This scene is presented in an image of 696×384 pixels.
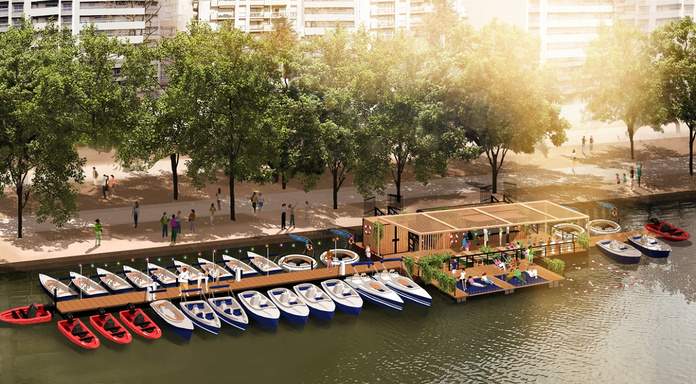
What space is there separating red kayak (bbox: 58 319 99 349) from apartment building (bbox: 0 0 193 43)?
13213 centimetres

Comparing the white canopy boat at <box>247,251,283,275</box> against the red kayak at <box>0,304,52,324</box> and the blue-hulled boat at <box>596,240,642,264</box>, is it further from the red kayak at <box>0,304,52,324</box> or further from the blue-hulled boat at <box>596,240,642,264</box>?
the blue-hulled boat at <box>596,240,642,264</box>

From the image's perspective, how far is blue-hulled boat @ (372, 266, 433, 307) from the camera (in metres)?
63.1

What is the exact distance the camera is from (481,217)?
76.5 metres

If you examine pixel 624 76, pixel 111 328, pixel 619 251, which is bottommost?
pixel 111 328

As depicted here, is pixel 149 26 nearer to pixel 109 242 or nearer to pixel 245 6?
pixel 245 6

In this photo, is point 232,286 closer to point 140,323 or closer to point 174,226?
point 140,323

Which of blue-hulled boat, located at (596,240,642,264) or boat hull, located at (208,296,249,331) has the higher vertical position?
blue-hulled boat, located at (596,240,642,264)

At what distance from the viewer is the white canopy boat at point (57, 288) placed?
6328 centimetres

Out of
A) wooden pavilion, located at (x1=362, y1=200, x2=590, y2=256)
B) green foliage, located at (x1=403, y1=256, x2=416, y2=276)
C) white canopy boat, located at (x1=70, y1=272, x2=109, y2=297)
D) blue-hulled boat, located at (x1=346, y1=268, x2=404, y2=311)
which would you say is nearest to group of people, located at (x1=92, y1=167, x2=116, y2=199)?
white canopy boat, located at (x1=70, y1=272, x2=109, y2=297)

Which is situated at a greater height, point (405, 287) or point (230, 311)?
point (405, 287)

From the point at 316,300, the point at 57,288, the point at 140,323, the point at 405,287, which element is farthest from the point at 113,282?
the point at 405,287

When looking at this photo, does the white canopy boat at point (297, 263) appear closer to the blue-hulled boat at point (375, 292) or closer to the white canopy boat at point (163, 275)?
the blue-hulled boat at point (375, 292)

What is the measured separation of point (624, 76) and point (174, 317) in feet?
209

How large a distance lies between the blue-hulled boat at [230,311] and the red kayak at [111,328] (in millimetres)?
6325
